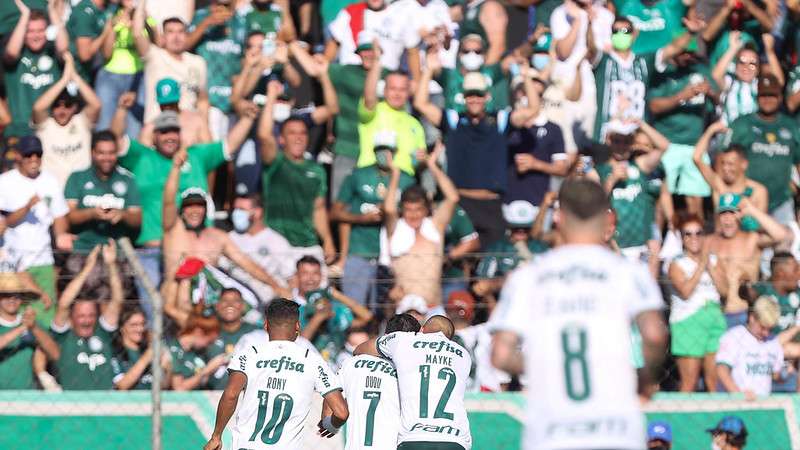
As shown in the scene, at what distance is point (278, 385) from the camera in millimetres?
8812

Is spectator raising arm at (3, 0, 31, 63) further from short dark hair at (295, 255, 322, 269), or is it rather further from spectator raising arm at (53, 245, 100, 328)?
short dark hair at (295, 255, 322, 269)

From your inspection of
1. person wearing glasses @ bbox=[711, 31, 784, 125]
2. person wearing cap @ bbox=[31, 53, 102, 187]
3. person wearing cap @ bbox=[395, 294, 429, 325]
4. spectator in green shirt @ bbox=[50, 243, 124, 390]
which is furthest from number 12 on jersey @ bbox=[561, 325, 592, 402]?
person wearing glasses @ bbox=[711, 31, 784, 125]

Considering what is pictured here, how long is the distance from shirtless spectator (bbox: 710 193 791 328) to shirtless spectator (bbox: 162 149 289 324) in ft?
11.7

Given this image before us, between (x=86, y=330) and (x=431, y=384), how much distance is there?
3.47 meters

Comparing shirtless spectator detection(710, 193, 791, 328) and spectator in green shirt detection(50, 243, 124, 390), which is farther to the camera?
shirtless spectator detection(710, 193, 791, 328)

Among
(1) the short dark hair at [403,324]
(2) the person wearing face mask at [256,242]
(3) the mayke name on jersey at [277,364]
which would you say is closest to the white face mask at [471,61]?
(2) the person wearing face mask at [256,242]

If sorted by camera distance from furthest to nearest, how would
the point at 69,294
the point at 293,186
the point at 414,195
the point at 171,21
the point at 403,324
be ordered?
1. the point at 171,21
2. the point at 293,186
3. the point at 414,195
4. the point at 69,294
5. the point at 403,324

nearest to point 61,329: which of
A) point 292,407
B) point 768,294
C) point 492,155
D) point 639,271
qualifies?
point 292,407

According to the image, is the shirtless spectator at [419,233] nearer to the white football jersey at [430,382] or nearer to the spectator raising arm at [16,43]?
the white football jersey at [430,382]

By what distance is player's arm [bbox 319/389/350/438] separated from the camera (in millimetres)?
8758

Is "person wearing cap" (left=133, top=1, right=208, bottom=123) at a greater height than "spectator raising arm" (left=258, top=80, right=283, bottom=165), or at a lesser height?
greater

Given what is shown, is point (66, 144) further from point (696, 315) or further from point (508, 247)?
point (696, 315)

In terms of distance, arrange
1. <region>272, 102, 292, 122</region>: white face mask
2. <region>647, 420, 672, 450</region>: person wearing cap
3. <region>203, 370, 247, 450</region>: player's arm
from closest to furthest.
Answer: <region>203, 370, 247, 450</region>: player's arm < <region>647, 420, 672, 450</region>: person wearing cap < <region>272, 102, 292, 122</region>: white face mask

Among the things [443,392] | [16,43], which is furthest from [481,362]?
[16,43]
